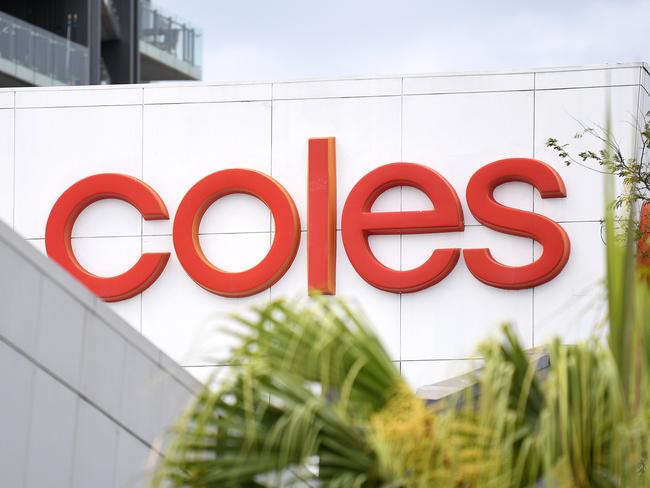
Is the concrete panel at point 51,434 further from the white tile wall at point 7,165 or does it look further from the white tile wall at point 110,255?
the white tile wall at point 7,165

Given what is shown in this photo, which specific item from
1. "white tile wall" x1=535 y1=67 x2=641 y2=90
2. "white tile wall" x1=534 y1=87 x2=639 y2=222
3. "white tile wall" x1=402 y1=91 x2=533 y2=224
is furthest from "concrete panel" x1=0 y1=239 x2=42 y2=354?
"white tile wall" x1=535 y1=67 x2=641 y2=90

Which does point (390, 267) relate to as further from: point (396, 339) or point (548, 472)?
point (548, 472)

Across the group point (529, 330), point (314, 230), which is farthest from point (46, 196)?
point (529, 330)

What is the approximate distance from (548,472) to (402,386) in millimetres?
621

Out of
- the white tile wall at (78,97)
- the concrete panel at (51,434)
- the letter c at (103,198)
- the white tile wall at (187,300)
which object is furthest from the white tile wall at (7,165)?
the concrete panel at (51,434)

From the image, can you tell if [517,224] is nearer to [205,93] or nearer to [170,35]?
[205,93]

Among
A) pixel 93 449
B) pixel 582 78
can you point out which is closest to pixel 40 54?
pixel 582 78

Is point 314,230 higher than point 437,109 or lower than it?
lower

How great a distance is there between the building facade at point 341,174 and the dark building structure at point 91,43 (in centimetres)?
898

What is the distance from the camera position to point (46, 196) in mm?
18281

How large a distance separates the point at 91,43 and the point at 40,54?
9.11 feet

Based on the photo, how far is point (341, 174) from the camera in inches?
685

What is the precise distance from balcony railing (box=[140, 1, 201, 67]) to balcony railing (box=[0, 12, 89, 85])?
1169 centimetres

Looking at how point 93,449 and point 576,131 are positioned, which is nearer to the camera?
point 93,449
